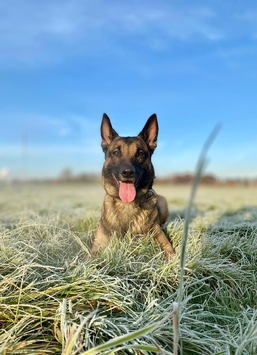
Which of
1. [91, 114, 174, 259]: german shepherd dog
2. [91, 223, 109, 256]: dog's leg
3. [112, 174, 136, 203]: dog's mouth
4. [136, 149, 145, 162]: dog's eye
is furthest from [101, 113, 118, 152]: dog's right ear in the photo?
[91, 223, 109, 256]: dog's leg

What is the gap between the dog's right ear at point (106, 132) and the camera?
4.55m

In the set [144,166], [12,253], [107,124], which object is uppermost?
[107,124]

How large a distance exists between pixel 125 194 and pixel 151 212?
0.44 meters

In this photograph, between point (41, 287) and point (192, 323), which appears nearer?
point (192, 323)

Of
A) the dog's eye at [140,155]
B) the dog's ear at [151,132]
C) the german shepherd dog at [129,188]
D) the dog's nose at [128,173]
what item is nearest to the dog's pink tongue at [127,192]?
the german shepherd dog at [129,188]

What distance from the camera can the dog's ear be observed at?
14.8 ft

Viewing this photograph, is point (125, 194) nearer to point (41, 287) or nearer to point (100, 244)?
point (100, 244)

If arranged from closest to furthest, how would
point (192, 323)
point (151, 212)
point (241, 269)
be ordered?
point (192, 323) < point (241, 269) < point (151, 212)

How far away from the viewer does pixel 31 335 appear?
8.06ft

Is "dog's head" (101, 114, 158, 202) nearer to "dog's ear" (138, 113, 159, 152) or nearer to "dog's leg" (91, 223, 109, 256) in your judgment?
"dog's ear" (138, 113, 159, 152)

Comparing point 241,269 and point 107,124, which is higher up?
point 107,124

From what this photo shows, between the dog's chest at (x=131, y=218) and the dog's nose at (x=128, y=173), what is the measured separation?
0.47 meters

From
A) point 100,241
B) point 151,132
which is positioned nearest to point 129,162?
point 151,132

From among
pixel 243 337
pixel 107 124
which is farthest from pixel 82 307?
pixel 107 124
